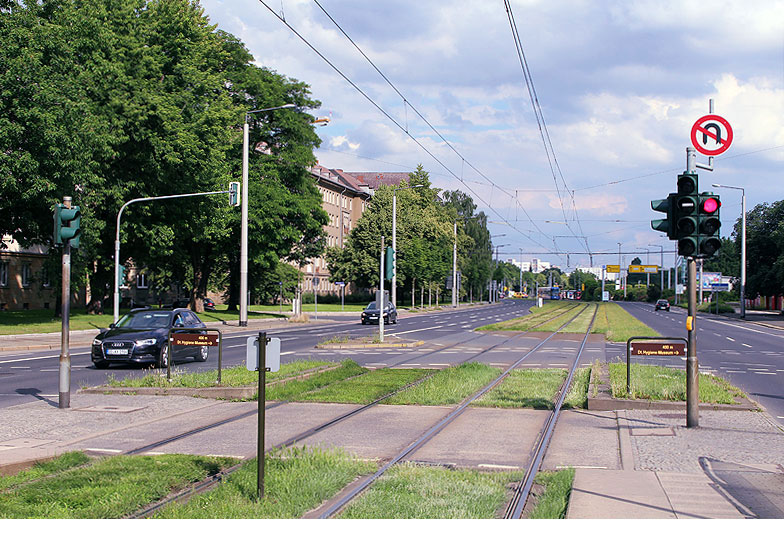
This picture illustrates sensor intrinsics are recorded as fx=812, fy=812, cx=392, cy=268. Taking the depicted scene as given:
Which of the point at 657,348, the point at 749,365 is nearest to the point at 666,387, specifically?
the point at 657,348

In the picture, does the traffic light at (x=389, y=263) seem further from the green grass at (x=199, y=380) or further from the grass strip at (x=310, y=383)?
the green grass at (x=199, y=380)

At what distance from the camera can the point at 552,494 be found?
7.04 m

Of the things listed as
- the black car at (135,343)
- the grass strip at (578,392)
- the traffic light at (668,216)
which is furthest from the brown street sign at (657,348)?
the black car at (135,343)

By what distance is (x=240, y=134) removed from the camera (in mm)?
→ 50656

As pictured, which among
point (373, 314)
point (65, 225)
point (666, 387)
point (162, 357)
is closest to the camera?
point (65, 225)

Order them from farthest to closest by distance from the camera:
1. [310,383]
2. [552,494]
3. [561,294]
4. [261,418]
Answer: [561,294] < [310,383] < [552,494] < [261,418]

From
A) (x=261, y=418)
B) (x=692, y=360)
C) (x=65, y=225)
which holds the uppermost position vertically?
(x=65, y=225)

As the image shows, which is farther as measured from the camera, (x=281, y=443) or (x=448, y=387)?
(x=448, y=387)

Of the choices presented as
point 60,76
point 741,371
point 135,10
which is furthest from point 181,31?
point 741,371

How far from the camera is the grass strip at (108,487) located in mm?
6168

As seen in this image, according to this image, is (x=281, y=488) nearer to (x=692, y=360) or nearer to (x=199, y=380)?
(x=692, y=360)

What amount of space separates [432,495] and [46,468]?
3.77 m

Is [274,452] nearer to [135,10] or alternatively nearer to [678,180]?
[678,180]

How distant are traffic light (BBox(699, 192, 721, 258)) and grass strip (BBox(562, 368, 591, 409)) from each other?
12.1ft
